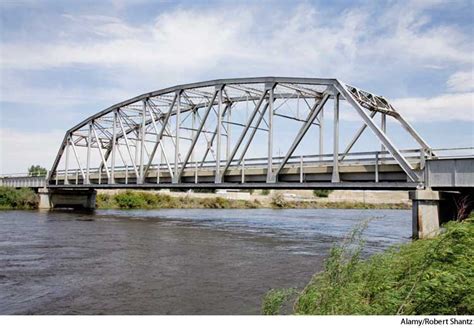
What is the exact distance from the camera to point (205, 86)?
4203 cm

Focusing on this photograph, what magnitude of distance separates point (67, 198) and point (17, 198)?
21.8ft

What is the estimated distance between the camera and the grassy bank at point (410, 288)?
755 centimetres

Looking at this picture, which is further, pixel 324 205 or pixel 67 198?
pixel 324 205

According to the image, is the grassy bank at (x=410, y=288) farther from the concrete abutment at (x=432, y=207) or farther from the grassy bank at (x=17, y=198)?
the grassy bank at (x=17, y=198)

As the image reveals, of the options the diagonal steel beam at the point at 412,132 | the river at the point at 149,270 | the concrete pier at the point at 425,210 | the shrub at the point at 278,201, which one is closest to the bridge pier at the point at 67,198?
the river at the point at 149,270

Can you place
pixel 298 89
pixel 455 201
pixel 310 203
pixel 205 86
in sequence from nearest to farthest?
pixel 455 201
pixel 298 89
pixel 205 86
pixel 310 203

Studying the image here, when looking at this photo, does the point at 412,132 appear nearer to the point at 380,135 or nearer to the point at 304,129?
the point at 380,135

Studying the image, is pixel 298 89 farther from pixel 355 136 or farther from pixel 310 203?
pixel 310 203

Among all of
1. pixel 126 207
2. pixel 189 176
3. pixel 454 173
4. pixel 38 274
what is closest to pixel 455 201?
pixel 454 173

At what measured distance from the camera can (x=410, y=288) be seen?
820 cm

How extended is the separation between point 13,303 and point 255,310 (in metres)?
5.84

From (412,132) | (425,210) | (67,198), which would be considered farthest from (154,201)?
(425,210)

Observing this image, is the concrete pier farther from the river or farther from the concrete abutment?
the river

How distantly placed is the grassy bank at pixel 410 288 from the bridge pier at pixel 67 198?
191 feet
